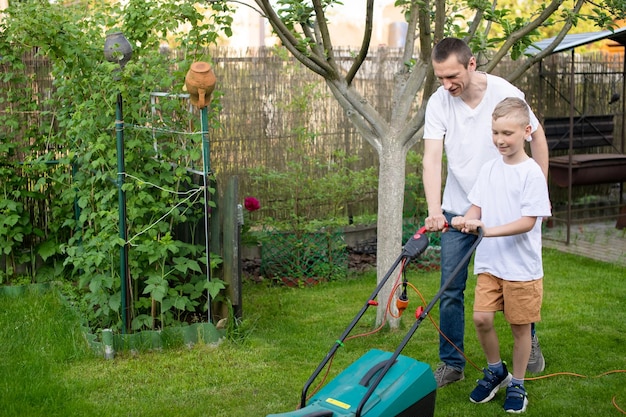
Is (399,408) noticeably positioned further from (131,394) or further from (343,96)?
(343,96)

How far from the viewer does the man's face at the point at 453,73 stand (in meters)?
4.27

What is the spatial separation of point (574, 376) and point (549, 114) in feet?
20.2

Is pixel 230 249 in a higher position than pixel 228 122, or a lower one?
lower

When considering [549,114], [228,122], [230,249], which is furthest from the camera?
[549,114]

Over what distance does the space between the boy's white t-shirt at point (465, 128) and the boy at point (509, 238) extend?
0.43 feet

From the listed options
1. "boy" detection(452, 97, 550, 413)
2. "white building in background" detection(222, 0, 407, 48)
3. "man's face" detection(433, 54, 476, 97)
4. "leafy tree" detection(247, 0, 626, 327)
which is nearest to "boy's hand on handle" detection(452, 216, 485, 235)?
"boy" detection(452, 97, 550, 413)

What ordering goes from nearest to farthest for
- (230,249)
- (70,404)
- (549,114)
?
(70,404) < (230,249) < (549,114)

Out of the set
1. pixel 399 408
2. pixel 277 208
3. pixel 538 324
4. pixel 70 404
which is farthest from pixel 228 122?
pixel 399 408

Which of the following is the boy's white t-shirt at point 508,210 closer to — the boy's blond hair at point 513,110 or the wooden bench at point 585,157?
the boy's blond hair at point 513,110

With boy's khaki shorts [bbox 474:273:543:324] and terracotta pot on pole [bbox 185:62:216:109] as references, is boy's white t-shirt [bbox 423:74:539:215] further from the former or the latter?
terracotta pot on pole [bbox 185:62:216:109]

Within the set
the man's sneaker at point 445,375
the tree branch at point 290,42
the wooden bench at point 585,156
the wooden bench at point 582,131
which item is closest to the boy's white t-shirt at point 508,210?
the man's sneaker at point 445,375

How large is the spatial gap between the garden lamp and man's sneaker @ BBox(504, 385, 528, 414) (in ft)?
7.95

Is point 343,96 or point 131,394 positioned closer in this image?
point 131,394

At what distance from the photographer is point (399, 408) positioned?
11.8 ft
